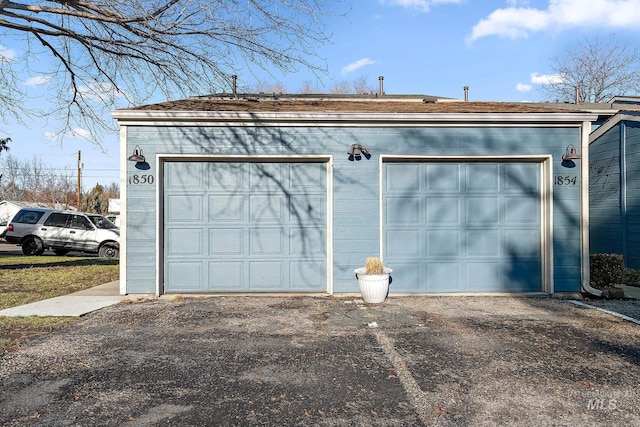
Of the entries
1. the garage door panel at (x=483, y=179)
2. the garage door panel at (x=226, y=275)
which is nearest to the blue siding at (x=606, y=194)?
the garage door panel at (x=483, y=179)

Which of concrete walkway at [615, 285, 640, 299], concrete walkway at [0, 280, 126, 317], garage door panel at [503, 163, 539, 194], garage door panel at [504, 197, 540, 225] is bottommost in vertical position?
concrete walkway at [615, 285, 640, 299]

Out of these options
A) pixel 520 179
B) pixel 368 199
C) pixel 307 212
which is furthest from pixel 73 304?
pixel 520 179

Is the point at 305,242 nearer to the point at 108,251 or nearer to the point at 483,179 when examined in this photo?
the point at 483,179

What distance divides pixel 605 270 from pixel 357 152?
225 inches

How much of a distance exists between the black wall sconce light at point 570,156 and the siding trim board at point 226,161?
4.44 meters

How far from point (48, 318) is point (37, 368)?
7.15 feet

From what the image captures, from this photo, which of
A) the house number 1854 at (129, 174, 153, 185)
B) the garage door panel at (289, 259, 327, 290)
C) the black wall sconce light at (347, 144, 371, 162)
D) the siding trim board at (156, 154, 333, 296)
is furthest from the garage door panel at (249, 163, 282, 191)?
the house number 1854 at (129, 174, 153, 185)

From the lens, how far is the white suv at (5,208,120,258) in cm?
1538

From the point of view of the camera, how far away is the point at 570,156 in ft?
24.6

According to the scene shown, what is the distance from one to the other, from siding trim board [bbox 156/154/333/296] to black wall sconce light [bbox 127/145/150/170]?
0.23 meters

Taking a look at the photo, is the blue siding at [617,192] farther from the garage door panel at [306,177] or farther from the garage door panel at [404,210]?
the garage door panel at [306,177]

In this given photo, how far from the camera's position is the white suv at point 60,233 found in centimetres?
1538

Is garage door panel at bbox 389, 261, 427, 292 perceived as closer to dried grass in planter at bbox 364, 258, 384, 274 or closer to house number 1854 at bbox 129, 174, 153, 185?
dried grass in planter at bbox 364, 258, 384, 274

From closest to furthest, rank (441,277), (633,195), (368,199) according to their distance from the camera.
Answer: (368,199)
(441,277)
(633,195)
